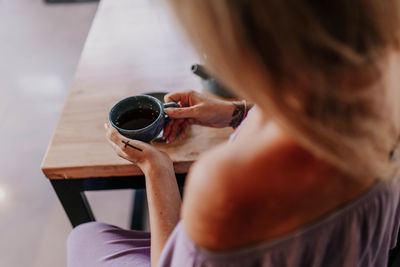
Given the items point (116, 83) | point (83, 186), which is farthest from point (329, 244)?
point (116, 83)

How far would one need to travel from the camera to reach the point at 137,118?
83 centimetres

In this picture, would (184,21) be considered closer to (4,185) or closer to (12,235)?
(12,235)

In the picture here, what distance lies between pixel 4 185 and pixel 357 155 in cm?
168

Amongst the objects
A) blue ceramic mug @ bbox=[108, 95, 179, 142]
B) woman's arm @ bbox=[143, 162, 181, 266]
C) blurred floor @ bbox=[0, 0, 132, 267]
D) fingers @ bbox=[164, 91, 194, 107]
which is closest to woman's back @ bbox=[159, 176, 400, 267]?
woman's arm @ bbox=[143, 162, 181, 266]

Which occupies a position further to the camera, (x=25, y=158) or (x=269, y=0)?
(x=25, y=158)

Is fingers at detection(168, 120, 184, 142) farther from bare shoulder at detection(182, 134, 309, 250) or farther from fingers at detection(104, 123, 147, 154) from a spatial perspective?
bare shoulder at detection(182, 134, 309, 250)

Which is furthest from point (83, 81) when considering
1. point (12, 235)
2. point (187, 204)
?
point (12, 235)

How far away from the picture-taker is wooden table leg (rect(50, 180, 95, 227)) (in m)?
Answer: 0.91

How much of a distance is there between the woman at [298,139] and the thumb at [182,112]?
0.98 feet

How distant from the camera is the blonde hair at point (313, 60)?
0.39 m

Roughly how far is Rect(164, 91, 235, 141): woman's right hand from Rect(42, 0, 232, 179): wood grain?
2 centimetres

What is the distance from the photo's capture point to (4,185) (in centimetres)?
167

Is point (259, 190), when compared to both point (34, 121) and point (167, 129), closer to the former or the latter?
point (167, 129)

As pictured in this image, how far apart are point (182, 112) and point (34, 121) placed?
142 cm
